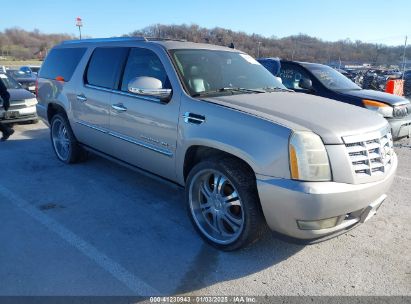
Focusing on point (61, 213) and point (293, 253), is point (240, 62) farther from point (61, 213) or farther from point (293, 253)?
point (61, 213)

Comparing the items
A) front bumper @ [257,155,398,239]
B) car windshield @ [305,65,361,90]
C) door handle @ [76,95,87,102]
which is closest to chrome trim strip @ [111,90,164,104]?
door handle @ [76,95,87,102]

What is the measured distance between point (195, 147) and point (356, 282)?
1798 millimetres

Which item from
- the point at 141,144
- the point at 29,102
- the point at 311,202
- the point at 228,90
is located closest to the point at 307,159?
the point at 311,202

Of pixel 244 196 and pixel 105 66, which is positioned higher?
pixel 105 66

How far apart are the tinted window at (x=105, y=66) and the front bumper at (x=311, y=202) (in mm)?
2578

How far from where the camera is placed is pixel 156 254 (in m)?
3.30

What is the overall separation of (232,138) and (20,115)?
25.3 ft

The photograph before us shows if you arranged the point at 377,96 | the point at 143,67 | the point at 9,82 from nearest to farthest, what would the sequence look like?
the point at 143,67, the point at 377,96, the point at 9,82

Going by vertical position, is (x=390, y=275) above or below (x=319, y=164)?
below

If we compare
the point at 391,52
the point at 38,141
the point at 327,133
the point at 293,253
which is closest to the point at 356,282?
the point at 293,253

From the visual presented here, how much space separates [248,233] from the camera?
3.11 meters

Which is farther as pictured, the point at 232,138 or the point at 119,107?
the point at 119,107

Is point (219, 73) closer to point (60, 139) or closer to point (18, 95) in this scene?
point (60, 139)

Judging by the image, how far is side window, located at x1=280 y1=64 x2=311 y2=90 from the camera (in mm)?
7914
